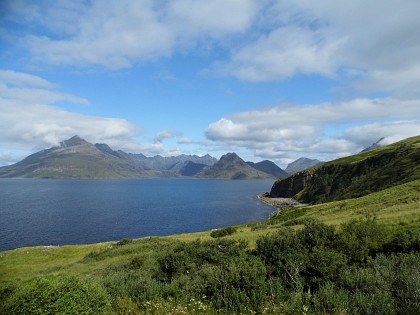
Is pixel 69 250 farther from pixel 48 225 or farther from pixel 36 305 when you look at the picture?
pixel 48 225

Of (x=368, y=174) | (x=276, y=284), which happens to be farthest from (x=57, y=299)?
(x=368, y=174)

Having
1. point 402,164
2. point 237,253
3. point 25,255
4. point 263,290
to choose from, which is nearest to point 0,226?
point 25,255

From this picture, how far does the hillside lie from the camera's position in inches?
3907

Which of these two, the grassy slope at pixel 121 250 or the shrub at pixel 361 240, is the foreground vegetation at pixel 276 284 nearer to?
the shrub at pixel 361 240

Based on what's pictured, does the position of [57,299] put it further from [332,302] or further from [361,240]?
[361,240]

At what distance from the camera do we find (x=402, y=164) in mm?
109250

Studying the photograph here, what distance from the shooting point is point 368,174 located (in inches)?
4779

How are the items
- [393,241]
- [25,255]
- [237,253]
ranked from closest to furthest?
[393,241]
[237,253]
[25,255]

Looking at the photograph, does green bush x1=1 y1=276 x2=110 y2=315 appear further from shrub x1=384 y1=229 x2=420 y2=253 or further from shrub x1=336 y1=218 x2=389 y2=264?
shrub x1=384 y1=229 x2=420 y2=253

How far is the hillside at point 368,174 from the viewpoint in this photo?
99250 millimetres

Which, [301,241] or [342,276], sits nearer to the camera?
[342,276]

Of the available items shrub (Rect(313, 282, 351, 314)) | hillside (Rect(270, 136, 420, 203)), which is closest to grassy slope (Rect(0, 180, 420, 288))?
shrub (Rect(313, 282, 351, 314))

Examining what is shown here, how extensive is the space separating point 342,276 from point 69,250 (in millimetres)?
59115

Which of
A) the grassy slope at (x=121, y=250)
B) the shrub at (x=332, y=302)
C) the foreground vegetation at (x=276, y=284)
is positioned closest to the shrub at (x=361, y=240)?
the foreground vegetation at (x=276, y=284)
